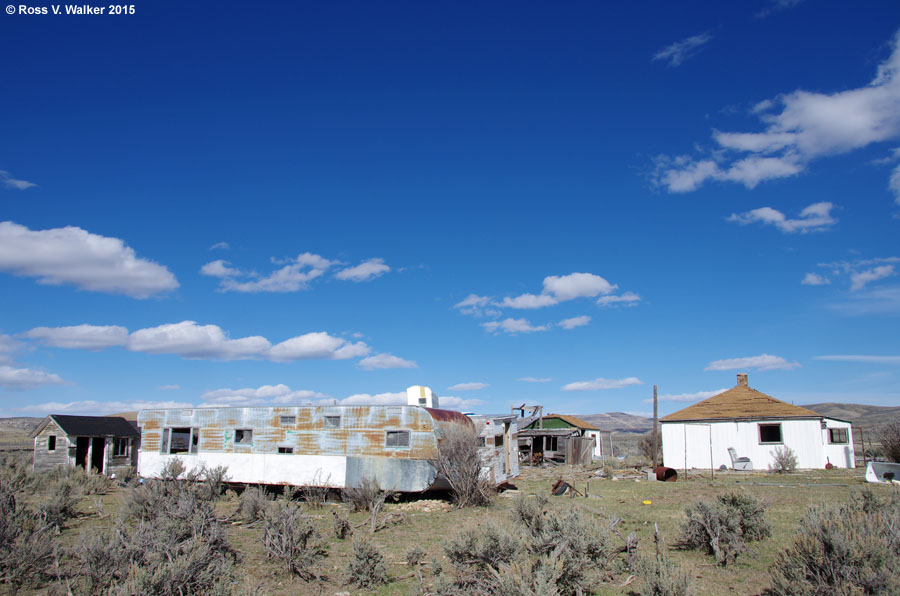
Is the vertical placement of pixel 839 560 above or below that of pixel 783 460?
above

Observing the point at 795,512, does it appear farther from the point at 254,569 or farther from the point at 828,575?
the point at 254,569

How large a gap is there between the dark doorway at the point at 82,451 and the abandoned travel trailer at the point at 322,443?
7251 millimetres

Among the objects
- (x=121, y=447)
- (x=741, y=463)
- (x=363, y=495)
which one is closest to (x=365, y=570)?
(x=363, y=495)

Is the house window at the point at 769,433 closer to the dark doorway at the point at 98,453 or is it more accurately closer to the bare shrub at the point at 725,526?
the bare shrub at the point at 725,526

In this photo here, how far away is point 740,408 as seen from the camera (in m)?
28.8

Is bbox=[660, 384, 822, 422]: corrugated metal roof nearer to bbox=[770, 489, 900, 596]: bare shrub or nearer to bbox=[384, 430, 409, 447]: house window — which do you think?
bbox=[384, 430, 409, 447]: house window

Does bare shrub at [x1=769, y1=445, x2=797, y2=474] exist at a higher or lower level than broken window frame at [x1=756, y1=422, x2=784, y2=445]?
lower

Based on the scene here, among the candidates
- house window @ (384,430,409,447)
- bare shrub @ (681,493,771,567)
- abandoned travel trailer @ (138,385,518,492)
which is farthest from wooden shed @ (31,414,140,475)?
bare shrub @ (681,493,771,567)

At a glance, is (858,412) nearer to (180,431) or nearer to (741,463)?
(741,463)

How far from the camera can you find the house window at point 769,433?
89.6 feet

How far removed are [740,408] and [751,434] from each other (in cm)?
164

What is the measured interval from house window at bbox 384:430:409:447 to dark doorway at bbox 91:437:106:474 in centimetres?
1781

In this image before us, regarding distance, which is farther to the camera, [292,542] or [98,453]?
[98,453]

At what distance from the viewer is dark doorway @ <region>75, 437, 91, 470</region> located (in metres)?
26.5
